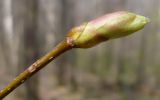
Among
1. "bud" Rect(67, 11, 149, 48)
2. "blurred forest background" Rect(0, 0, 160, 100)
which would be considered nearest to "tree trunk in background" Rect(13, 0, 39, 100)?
"blurred forest background" Rect(0, 0, 160, 100)

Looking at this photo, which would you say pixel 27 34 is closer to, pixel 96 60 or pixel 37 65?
pixel 37 65

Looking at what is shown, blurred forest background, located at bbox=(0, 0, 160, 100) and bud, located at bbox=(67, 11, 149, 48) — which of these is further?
blurred forest background, located at bbox=(0, 0, 160, 100)

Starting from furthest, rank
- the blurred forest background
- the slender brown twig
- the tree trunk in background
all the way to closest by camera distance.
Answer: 1. the blurred forest background
2. the tree trunk in background
3. the slender brown twig

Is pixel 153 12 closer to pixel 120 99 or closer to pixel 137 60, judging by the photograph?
pixel 137 60

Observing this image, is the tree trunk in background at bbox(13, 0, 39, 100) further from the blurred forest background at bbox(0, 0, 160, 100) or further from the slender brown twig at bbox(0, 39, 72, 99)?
the slender brown twig at bbox(0, 39, 72, 99)

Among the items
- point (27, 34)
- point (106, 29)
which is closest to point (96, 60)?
point (27, 34)

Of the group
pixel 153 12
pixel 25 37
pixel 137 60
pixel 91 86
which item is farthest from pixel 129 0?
pixel 25 37
